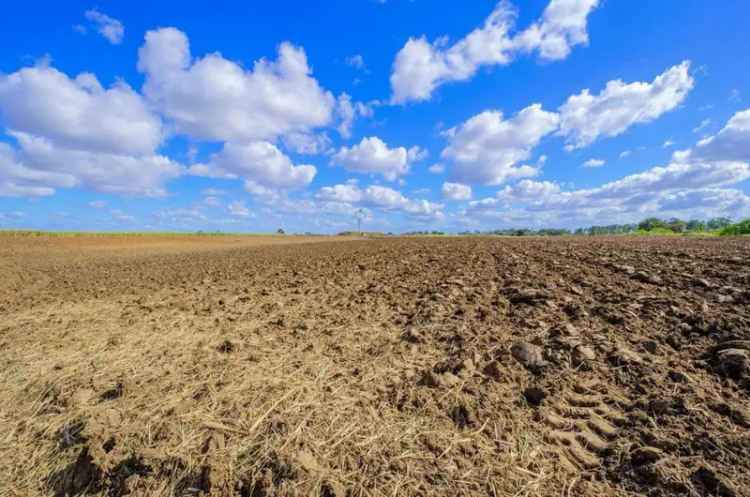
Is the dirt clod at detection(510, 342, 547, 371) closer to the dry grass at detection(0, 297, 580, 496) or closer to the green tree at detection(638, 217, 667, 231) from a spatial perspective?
the dry grass at detection(0, 297, 580, 496)

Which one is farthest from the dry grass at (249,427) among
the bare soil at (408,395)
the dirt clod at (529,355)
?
the dirt clod at (529,355)

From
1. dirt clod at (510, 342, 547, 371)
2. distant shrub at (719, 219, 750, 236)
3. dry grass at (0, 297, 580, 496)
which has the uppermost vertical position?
distant shrub at (719, 219, 750, 236)

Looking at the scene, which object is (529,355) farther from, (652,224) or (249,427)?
(652,224)

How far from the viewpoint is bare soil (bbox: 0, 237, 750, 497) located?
2.05 metres

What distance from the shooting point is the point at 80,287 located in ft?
26.7

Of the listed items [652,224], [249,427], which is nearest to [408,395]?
[249,427]

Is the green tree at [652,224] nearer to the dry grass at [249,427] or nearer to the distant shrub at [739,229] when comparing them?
the distant shrub at [739,229]

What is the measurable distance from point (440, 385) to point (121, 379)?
10.2 feet

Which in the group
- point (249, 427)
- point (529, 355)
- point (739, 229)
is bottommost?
point (249, 427)

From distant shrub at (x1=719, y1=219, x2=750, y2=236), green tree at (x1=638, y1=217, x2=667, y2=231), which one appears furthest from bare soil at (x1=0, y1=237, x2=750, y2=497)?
green tree at (x1=638, y1=217, x2=667, y2=231)

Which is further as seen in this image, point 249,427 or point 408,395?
point 408,395

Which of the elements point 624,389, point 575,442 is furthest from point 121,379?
point 624,389

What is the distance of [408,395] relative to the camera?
9.15 ft

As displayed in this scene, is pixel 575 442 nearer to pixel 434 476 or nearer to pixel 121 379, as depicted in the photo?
pixel 434 476
